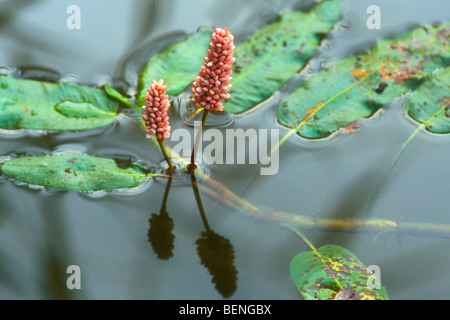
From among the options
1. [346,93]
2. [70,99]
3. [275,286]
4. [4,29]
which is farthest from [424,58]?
[4,29]

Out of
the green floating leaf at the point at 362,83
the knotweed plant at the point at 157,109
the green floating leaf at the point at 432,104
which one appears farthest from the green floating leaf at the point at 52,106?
the green floating leaf at the point at 432,104

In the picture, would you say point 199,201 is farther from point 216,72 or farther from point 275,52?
point 275,52

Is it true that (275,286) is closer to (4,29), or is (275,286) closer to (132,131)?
(132,131)

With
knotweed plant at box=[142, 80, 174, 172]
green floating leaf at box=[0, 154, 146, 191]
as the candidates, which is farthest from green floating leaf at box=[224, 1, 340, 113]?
green floating leaf at box=[0, 154, 146, 191]

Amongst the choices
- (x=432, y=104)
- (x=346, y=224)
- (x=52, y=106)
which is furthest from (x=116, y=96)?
(x=432, y=104)

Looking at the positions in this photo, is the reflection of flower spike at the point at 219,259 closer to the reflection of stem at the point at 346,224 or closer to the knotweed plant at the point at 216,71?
the reflection of stem at the point at 346,224

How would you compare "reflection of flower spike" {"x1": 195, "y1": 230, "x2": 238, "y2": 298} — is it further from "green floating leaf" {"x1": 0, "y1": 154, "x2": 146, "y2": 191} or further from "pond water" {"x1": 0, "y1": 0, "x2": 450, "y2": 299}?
"green floating leaf" {"x1": 0, "y1": 154, "x2": 146, "y2": 191}
